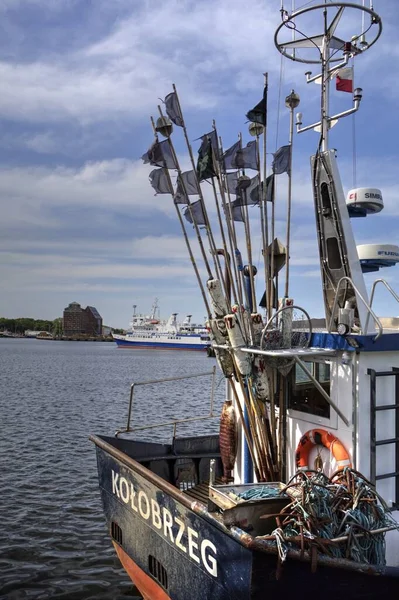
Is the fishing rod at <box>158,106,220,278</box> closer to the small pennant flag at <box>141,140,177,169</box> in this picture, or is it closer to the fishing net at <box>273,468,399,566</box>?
the small pennant flag at <box>141,140,177,169</box>

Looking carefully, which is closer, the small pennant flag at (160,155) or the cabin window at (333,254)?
the cabin window at (333,254)

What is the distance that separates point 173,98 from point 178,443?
6.48 m

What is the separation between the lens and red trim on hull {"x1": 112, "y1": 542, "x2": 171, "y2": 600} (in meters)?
7.76

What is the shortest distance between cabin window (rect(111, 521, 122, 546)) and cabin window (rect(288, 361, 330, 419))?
3642 millimetres

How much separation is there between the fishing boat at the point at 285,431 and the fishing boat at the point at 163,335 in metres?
118

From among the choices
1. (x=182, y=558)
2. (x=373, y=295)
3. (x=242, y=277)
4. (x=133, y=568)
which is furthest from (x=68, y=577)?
(x=373, y=295)

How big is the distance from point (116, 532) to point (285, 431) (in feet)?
11.5

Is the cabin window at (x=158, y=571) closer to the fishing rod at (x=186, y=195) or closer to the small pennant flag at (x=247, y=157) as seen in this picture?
the fishing rod at (x=186, y=195)

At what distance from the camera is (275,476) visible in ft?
26.4

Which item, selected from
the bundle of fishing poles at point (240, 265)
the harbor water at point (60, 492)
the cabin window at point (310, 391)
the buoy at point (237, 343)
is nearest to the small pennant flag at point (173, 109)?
the bundle of fishing poles at point (240, 265)

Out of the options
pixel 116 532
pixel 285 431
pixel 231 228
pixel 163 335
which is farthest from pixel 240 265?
pixel 163 335

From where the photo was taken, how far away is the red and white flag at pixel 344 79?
28.4ft

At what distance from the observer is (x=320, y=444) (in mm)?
7352

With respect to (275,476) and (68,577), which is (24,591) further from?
(275,476)
